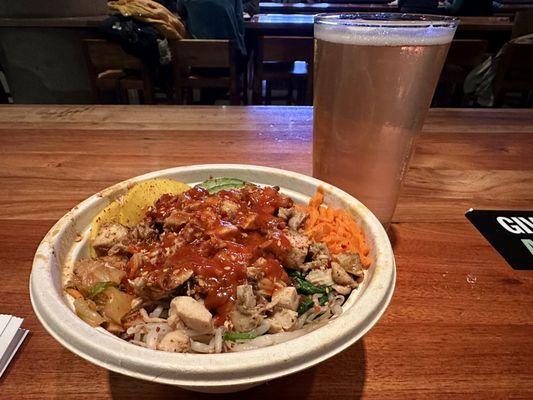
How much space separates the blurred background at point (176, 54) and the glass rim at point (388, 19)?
6.71 feet

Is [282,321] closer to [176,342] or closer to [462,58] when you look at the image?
[176,342]

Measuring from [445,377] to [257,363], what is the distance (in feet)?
1.37

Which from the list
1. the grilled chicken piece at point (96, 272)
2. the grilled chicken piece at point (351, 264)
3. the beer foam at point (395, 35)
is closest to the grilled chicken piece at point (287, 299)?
the grilled chicken piece at point (351, 264)

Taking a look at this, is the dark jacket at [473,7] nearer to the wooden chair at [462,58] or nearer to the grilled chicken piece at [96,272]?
the wooden chair at [462,58]

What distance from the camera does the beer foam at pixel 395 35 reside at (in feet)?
2.65

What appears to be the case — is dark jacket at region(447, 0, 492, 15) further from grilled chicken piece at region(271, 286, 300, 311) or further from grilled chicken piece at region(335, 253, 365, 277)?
grilled chicken piece at region(271, 286, 300, 311)

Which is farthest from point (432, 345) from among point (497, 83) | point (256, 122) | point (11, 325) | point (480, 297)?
point (497, 83)

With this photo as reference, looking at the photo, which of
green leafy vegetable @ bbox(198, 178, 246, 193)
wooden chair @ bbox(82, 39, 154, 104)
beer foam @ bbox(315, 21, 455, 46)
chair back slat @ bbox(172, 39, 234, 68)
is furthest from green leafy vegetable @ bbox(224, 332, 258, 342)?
wooden chair @ bbox(82, 39, 154, 104)

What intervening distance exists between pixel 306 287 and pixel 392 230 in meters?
0.49

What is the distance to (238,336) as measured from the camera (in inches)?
24.9

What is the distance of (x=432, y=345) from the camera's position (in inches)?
30.7

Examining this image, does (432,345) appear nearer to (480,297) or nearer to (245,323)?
(480,297)

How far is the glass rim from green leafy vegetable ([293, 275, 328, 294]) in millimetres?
551

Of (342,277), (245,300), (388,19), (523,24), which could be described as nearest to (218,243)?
(245,300)
